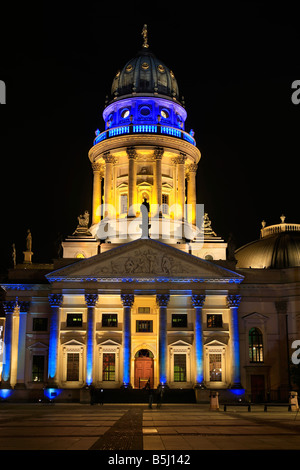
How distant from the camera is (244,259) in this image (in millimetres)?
73125

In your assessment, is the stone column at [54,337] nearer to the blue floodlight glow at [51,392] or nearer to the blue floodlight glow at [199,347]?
the blue floodlight glow at [51,392]

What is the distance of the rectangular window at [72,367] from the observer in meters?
58.8

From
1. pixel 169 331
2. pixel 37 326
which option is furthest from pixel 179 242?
pixel 37 326

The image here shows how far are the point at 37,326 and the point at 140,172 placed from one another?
24211mm

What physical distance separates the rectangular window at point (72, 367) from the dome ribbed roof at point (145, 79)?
3608 cm

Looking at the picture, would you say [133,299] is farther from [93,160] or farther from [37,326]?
[93,160]

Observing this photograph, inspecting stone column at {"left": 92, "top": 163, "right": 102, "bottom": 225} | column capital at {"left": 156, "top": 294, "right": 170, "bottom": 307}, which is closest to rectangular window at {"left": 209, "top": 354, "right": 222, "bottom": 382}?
column capital at {"left": 156, "top": 294, "right": 170, "bottom": 307}

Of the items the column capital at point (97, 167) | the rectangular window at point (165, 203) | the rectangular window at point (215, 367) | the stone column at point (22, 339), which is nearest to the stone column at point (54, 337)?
the stone column at point (22, 339)

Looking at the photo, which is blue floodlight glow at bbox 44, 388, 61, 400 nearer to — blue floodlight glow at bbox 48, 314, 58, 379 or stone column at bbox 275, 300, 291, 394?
blue floodlight glow at bbox 48, 314, 58, 379

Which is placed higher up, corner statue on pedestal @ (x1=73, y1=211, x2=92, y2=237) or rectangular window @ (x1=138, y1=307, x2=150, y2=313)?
corner statue on pedestal @ (x1=73, y1=211, x2=92, y2=237)

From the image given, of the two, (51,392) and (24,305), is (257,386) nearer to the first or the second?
(51,392)

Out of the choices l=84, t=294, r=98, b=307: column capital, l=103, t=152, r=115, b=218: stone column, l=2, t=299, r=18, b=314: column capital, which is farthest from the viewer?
l=103, t=152, r=115, b=218: stone column

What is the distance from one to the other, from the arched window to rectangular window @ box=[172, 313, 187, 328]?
7.46 m

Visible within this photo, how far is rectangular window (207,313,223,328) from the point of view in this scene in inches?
2376
